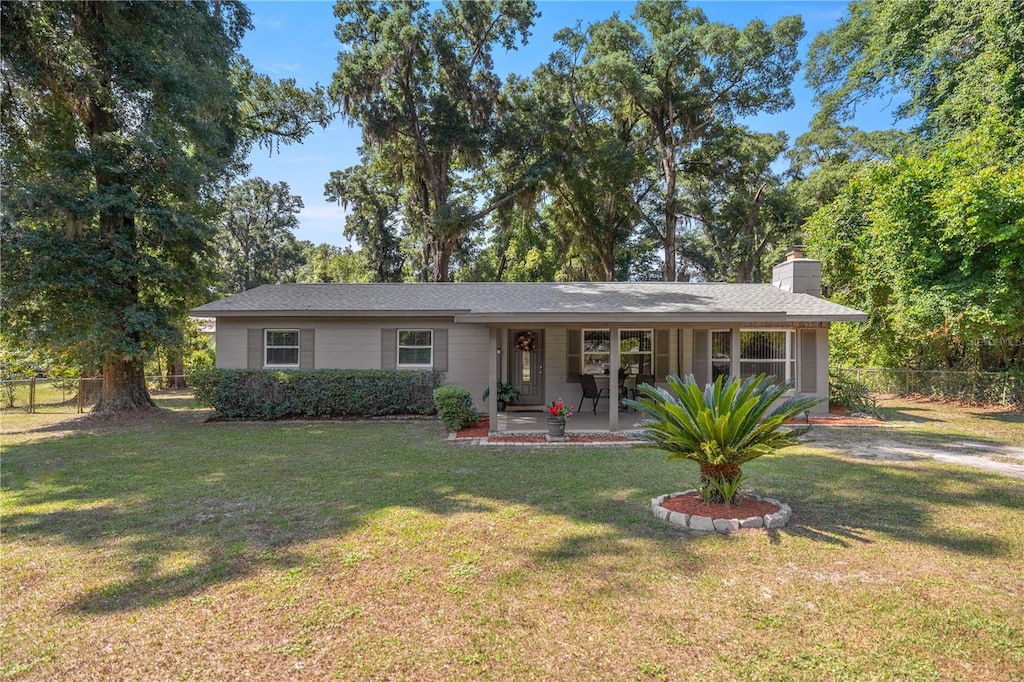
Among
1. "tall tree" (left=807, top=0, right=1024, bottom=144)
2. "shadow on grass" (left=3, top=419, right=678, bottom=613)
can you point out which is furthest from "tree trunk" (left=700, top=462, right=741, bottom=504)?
"tall tree" (left=807, top=0, right=1024, bottom=144)

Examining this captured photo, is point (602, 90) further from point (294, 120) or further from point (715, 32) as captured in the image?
point (294, 120)

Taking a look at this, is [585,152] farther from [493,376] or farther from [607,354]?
[493,376]

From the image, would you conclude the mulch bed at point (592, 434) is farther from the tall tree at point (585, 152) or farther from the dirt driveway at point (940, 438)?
the tall tree at point (585, 152)

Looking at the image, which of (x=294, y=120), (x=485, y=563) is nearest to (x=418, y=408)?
(x=485, y=563)

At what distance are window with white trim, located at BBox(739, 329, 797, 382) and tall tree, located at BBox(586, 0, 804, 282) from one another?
12.3 metres

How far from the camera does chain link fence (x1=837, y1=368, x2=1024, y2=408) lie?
44.1 feet

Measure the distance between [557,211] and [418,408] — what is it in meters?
16.0

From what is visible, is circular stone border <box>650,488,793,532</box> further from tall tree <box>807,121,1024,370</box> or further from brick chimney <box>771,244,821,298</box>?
brick chimney <box>771,244,821,298</box>

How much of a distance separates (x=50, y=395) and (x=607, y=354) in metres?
17.4

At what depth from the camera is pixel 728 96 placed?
2358 cm

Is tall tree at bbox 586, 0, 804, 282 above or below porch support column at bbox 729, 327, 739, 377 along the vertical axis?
above

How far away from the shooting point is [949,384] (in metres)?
14.8

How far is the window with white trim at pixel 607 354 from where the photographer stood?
41.3ft

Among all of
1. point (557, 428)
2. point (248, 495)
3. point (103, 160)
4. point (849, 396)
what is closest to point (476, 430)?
point (557, 428)
